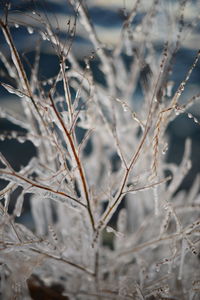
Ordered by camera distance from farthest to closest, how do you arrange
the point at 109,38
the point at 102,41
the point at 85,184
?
the point at 109,38 → the point at 102,41 → the point at 85,184

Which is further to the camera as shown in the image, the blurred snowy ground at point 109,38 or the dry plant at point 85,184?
the blurred snowy ground at point 109,38

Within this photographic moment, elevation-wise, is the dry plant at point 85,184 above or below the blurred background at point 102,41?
below

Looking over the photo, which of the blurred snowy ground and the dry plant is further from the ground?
the blurred snowy ground

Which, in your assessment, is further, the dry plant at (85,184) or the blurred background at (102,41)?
the blurred background at (102,41)

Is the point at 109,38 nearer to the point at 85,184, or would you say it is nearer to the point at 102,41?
the point at 102,41

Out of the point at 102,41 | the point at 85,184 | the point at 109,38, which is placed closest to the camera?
the point at 85,184

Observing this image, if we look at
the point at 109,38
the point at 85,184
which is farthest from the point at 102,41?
the point at 85,184

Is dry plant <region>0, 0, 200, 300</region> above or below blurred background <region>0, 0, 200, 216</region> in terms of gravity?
below

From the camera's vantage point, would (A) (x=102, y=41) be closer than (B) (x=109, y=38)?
Yes

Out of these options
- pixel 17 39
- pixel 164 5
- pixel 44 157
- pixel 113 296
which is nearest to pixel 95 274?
pixel 113 296

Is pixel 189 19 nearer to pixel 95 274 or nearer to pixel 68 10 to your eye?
pixel 68 10

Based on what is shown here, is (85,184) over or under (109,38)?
under

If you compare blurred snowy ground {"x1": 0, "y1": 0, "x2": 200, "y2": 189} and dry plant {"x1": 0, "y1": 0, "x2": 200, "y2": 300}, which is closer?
dry plant {"x1": 0, "y1": 0, "x2": 200, "y2": 300}
